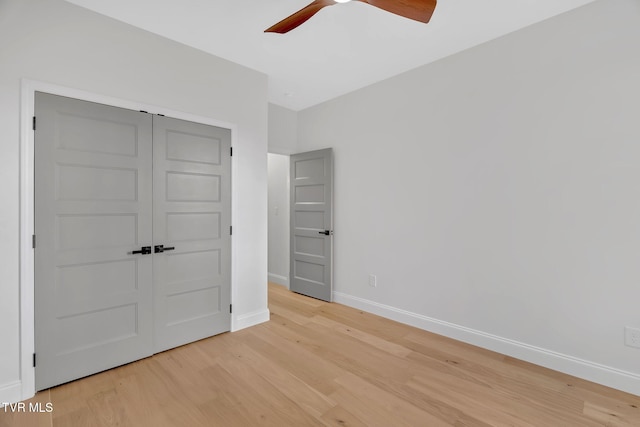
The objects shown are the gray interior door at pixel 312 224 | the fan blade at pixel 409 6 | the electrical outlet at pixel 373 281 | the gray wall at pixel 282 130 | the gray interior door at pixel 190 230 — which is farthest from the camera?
the gray wall at pixel 282 130

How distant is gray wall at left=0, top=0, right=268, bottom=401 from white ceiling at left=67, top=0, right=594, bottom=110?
0.51 feet

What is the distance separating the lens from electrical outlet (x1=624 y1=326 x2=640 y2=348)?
6.76 ft

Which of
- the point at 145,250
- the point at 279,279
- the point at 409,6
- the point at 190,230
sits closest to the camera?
the point at 409,6

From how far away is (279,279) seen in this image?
496 cm

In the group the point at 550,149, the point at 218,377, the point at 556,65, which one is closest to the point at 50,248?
the point at 218,377

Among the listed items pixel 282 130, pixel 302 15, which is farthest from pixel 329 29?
pixel 282 130

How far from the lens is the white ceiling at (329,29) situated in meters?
2.23

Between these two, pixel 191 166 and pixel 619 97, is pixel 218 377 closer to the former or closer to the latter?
pixel 191 166

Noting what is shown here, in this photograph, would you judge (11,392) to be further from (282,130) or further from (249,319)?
(282,130)

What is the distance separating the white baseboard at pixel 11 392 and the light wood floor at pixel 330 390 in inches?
4.2

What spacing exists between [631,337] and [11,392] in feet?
14.4

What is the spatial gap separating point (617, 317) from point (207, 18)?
4010 millimetres

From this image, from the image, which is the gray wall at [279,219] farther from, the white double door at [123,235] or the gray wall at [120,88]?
the white double door at [123,235]

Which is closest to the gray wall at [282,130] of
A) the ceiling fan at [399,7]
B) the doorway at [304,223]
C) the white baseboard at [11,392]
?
the doorway at [304,223]
